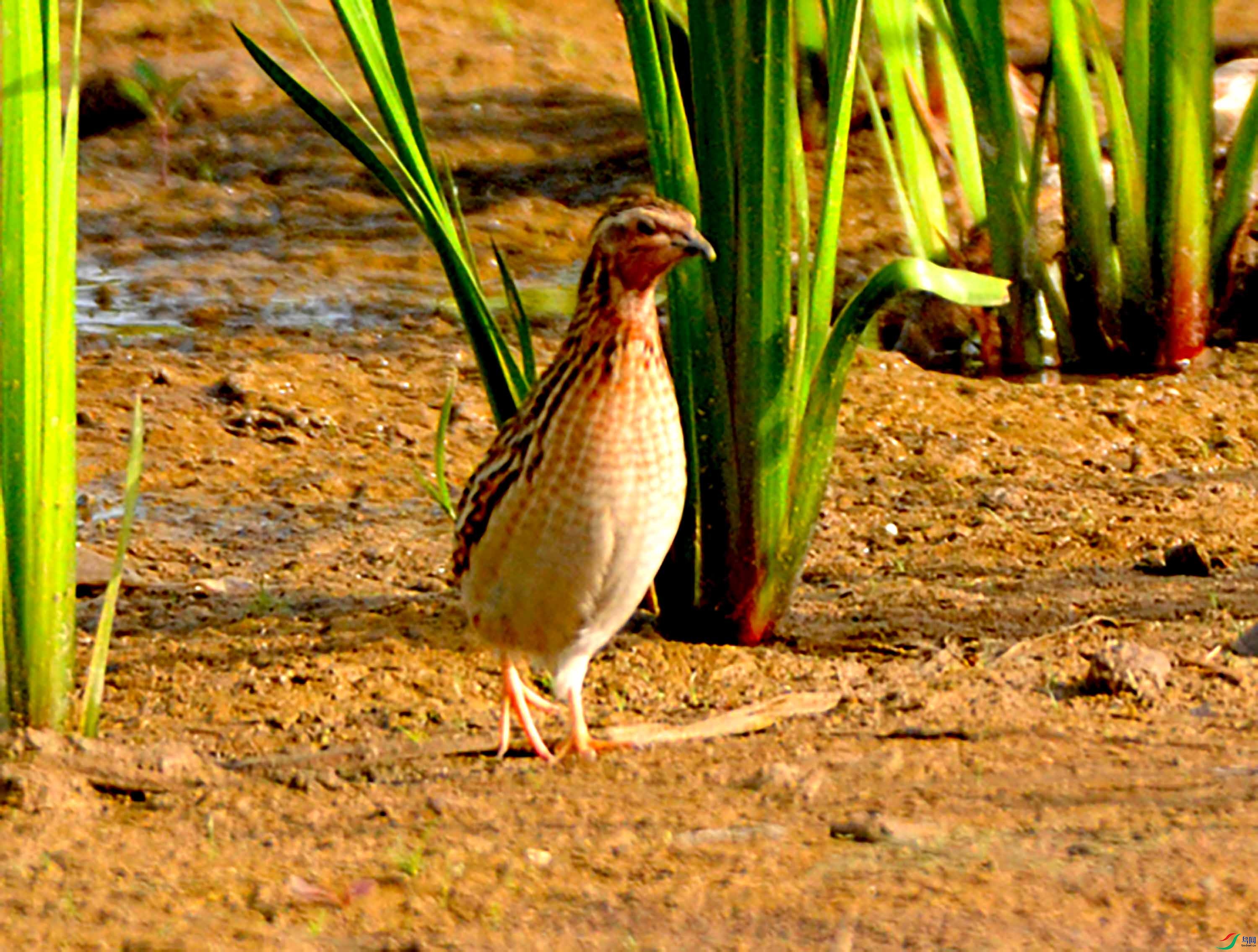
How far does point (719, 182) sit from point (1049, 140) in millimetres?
5219

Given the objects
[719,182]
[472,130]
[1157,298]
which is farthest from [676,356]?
[472,130]

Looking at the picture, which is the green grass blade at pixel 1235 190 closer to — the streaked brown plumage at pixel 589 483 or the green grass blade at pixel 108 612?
the streaked brown plumage at pixel 589 483

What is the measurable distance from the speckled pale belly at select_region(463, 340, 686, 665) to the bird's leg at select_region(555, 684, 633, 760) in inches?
5.9

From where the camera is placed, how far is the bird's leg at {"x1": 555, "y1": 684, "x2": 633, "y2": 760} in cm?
381

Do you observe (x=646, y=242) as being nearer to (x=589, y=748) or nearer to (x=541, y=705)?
(x=589, y=748)

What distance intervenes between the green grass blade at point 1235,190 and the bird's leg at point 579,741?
12.3ft

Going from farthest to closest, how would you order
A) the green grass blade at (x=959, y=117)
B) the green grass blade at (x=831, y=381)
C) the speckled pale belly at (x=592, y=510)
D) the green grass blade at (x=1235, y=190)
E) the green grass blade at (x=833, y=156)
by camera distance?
the green grass blade at (x=1235, y=190)
the green grass blade at (x=959, y=117)
the green grass blade at (x=833, y=156)
the green grass blade at (x=831, y=381)
the speckled pale belly at (x=592, y=510)

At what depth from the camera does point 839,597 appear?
500cm

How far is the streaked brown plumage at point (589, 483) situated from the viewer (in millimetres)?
3693

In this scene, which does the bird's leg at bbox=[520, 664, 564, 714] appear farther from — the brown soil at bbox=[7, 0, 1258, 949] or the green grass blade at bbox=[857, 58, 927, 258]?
the green grass blade at bbox=[857, 58, 927, 258]

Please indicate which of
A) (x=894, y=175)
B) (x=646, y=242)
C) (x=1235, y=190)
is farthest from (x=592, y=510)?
(x=1235, y=190)

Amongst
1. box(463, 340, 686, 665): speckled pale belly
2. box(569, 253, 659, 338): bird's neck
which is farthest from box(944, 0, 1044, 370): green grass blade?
box(463, 340, 686, 665): speckled pale belly

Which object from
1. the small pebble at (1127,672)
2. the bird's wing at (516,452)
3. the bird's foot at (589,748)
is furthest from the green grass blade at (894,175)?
the bird's foot at (589,748)

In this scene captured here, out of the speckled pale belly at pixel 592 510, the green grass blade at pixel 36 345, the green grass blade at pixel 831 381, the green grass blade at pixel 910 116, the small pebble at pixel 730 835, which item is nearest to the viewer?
the small pebble at pixel 730 835
